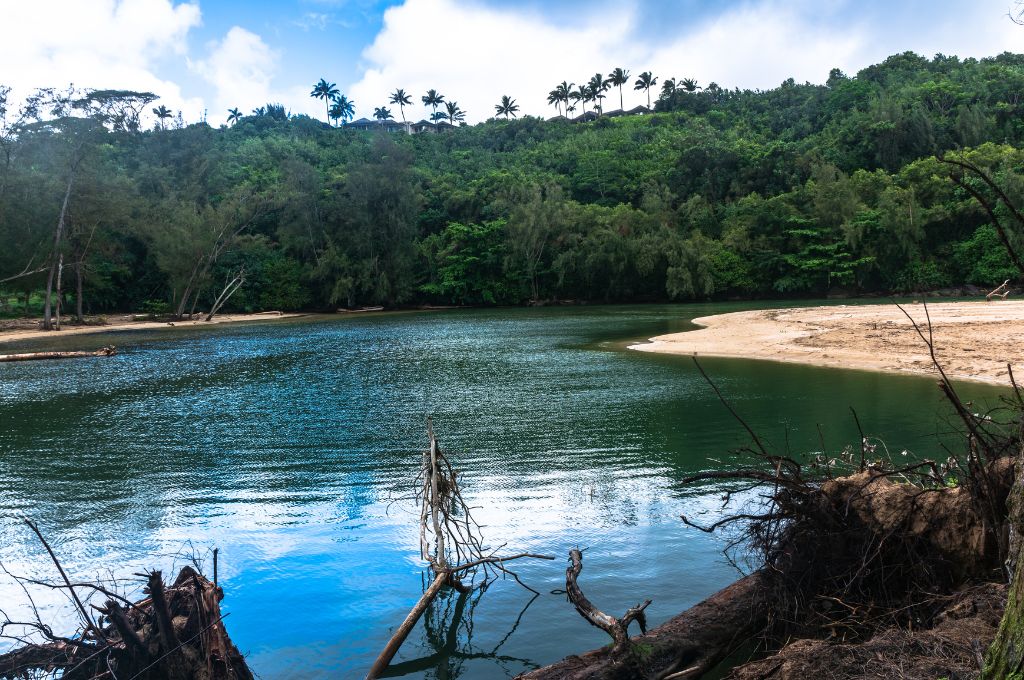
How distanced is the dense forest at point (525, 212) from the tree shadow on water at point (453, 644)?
4902 cm

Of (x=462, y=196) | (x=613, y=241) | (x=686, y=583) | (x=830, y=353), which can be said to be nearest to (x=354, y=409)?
(x=686, y=583)

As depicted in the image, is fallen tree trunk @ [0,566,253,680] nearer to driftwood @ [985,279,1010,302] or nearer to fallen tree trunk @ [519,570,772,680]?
fallen tree trunk @ [519,570,772,680]

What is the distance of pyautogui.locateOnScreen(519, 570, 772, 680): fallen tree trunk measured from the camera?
457 centimetres

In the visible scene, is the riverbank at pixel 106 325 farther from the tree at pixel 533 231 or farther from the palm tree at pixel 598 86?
the palm tree at pixel 598 86

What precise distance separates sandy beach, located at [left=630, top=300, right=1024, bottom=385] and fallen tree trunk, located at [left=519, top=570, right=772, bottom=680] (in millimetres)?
14561

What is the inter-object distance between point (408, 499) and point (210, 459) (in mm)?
5317

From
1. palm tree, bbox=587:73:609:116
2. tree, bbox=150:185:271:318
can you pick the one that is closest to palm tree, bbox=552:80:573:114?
palm tree, bbox=587:73:609:116

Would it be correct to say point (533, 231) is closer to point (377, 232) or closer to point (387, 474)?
point (377, 232)

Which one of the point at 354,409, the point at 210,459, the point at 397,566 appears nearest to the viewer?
the point at 397,566

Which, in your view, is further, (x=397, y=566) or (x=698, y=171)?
(x=698, y=171)

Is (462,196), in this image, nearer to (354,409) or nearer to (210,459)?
(354,409)

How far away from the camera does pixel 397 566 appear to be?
824 cm

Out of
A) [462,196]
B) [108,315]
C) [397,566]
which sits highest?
[462,196]

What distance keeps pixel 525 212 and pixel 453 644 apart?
63110mm
